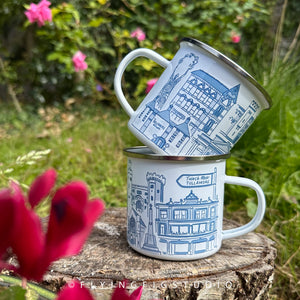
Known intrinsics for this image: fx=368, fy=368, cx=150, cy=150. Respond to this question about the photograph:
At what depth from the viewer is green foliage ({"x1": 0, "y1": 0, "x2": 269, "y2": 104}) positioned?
282 cm

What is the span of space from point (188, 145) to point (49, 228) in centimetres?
72


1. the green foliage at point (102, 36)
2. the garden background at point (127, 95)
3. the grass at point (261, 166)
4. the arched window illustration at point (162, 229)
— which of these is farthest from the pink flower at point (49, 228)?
the green foliage at point (102, 36)

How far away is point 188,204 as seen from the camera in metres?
0.90

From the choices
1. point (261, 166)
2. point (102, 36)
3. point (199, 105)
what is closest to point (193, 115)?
point (199, 105)

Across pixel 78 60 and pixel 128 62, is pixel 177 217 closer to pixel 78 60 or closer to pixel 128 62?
pixel 128 62

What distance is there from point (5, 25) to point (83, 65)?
248 centimetres

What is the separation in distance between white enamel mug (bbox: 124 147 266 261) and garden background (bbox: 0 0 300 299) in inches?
13.6

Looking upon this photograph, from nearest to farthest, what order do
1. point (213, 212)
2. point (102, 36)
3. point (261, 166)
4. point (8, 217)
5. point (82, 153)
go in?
point (8, 217) < point (213, 212) < point (261, 166) < point (82, 153) < point (102, 36)

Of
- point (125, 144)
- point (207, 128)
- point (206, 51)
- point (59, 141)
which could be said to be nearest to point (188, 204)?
point (207, 128)

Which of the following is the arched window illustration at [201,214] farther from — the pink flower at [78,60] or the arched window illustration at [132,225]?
the pink flower at [78,60]

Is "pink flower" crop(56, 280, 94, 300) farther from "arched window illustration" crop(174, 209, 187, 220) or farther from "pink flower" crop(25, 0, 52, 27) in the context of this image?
"pink flower" crop(25, 0, 52, 27)

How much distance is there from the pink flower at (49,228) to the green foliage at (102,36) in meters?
2.18

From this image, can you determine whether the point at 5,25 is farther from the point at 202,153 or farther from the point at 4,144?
the point at 202,153

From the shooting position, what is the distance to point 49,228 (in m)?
0.19
